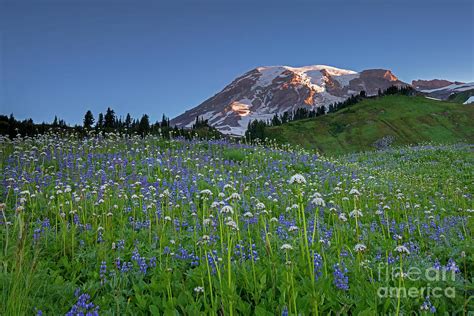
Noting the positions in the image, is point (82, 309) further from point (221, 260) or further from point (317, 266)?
point (317, 266)

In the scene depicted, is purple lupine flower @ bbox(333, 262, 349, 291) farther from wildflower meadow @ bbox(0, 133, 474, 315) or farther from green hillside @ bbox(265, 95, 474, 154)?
green hillside @ bbox(265, 95, 474, 154)

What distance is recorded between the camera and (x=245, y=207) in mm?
7988

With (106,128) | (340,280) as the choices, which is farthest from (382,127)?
(340,280)

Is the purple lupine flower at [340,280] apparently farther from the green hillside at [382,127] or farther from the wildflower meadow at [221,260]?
the green hillside at [382,127]

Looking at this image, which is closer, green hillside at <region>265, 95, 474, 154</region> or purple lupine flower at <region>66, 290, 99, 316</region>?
purple lupine flower at <region>66, 290, 99, 316</region>

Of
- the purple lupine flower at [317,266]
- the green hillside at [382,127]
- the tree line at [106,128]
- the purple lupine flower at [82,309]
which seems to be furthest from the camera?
the green hillside at [382,127]

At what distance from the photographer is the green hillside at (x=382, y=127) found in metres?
80.0

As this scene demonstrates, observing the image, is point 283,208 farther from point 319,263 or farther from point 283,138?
point 283,138

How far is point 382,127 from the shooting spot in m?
90.9

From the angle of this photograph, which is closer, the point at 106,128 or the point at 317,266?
the point at 317,266

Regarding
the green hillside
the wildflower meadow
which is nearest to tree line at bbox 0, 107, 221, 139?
the wildflower meadow

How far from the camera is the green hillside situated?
80000 millimetres

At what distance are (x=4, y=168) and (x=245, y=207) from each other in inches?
313

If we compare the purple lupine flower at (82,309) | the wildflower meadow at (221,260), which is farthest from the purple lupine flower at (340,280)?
the purple lupine flower at (82,309)
